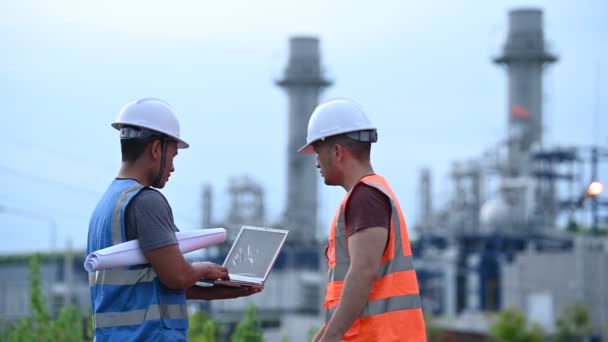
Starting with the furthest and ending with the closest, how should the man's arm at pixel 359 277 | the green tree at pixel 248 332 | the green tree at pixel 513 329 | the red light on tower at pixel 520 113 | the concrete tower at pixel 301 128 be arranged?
the concrete tower at pixel 301 128, the red light on tower at pixel 520 113, the green tree at pixel 513 329, the green tree at pixel 248 332, the man's arm at pixel 359 277

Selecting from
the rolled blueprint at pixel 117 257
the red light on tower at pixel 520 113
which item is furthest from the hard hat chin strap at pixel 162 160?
the red light on tower at pixel 520 113

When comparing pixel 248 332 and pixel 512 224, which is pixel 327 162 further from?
pixel 512 224

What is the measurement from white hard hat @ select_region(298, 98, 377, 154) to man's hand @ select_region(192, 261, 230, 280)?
0.66 meters

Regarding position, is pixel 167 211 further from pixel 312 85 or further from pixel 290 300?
pixel 312 85

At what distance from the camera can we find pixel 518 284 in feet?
170

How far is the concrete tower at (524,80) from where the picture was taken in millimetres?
57812

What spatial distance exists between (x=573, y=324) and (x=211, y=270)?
41833mm

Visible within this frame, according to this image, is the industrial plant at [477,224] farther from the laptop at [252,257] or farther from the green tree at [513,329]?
the laptop at [252,257]

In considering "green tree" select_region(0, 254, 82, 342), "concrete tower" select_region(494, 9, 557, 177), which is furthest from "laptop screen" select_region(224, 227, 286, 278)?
"concrete tower" select_region(494, 9, 557, 177)

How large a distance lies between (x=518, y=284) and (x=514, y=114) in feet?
33.7

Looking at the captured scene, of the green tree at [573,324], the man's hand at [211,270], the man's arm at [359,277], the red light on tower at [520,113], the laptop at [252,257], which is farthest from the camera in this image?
the red light on tower at [520,113]

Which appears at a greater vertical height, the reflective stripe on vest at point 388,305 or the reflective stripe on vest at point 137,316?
the reflective stripe on vest at point 388,305

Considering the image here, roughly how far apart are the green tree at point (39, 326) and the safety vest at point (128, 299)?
4407 mm

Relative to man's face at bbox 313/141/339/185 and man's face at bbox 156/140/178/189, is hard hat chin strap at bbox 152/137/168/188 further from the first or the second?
man's face at bbox 313/141/339/185
